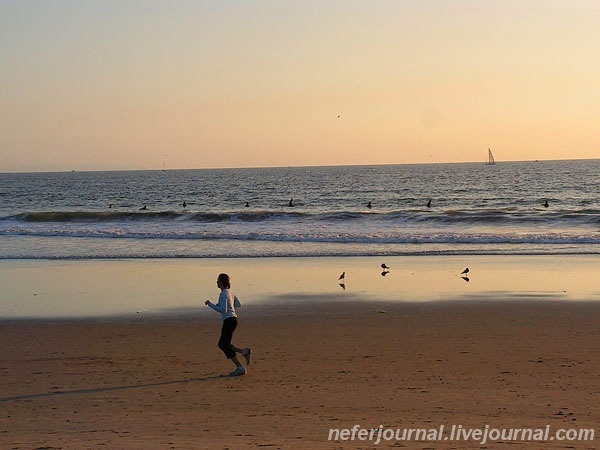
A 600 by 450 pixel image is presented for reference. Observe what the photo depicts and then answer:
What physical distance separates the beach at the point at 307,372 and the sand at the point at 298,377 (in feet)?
0.09

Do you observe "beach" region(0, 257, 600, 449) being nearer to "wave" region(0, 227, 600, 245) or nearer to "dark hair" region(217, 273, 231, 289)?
"dark hair" region(217, 273, 231, 289)

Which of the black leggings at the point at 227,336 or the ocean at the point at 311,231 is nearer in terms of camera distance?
the black leggings at the point at 227,336

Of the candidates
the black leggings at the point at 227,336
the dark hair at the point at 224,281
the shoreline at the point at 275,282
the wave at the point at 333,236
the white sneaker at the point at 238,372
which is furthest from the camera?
the wave at the point at 333,236

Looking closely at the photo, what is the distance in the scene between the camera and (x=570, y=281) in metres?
17.4

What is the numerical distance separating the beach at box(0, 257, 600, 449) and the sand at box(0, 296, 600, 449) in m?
0.03

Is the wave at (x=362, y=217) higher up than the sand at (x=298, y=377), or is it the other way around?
the wave at (x=362, y=217)

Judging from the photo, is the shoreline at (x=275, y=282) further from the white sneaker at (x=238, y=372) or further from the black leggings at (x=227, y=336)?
the white sneaker at (x=238, y=372)

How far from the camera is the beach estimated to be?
281 inches

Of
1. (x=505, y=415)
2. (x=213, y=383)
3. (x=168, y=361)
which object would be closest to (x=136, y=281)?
(x=168, y=361)

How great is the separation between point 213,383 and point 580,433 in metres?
4.26

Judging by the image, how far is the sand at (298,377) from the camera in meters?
7.14

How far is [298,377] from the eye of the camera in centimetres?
909

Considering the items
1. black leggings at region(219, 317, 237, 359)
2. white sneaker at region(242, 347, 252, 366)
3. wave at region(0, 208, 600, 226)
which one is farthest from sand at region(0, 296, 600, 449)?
wave at region(0, 208, 600, 226)

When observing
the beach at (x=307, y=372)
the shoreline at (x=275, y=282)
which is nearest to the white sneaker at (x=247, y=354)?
the beach at (x=307, y=372)
